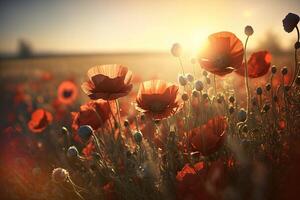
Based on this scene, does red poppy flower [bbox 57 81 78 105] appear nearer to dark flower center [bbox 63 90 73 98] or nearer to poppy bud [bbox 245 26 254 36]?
dark flower center [bbox 63 90 73 98]

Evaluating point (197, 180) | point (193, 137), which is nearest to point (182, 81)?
point (193, 137)

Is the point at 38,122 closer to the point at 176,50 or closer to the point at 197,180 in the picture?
the point at 176,50

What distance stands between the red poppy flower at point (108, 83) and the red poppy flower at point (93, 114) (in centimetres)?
17

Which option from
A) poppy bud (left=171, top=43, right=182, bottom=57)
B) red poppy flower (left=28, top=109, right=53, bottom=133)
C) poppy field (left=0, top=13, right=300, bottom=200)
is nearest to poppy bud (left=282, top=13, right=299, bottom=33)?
poppy field (left=0, top=13, right=300, bottom=200)

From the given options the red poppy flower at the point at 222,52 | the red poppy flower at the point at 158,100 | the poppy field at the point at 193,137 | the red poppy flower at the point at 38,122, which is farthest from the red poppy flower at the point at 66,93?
the red poppy flower at the point at 222,52

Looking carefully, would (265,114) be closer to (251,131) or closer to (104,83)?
(251,131)

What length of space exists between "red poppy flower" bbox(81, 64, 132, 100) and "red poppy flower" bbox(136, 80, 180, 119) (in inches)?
3.6

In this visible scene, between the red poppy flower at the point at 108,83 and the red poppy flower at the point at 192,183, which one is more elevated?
the red poppy flower at the point at 108,83

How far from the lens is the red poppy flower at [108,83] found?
2.55m

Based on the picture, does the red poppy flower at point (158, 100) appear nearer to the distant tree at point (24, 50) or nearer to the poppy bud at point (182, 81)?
the poppy bud at point (182, 81)

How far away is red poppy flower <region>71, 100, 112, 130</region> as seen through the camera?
283 cm

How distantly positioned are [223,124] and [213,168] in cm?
22

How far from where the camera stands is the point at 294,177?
1.78m

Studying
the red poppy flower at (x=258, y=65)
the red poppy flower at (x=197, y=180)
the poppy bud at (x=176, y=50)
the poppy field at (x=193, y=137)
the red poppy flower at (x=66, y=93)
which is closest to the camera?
the red poppy flower at (x=197, y=180)
